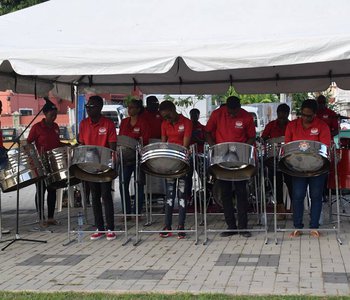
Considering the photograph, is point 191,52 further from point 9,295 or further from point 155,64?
point 9,295

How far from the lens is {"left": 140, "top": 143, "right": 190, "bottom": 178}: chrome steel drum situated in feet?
16.9

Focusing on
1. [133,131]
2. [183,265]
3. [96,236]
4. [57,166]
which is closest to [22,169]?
[57,166]

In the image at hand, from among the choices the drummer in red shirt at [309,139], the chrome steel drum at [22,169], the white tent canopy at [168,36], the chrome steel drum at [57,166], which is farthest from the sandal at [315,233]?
the chrome steel drum at [22,169]

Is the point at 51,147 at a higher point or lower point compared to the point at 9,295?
higher

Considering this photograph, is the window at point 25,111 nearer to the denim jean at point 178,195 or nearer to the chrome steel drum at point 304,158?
the denim jean at point 178,195

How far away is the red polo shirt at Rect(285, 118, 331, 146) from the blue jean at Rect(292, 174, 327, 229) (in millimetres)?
357

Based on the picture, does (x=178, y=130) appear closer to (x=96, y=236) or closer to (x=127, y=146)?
(x=127, y=146)

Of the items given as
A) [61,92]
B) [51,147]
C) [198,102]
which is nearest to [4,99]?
[198,102]

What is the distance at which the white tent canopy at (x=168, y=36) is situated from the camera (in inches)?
193

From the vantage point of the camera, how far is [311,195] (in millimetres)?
5523

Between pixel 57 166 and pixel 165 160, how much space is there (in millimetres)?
1296

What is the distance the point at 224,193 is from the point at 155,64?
139 centimetres

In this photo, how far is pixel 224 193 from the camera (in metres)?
5.59

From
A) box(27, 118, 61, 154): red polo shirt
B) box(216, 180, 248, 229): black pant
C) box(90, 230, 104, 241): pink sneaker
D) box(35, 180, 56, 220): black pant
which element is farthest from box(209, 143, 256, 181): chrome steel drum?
box(35, 180, 56, 220): black pant
